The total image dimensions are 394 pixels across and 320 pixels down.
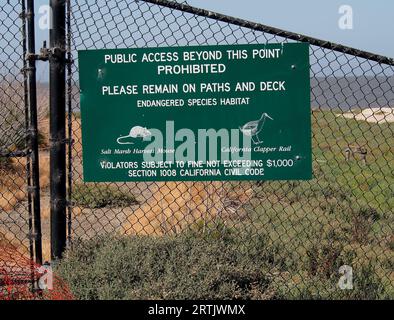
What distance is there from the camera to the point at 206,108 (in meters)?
5.16

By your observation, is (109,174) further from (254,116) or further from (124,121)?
(254,116)

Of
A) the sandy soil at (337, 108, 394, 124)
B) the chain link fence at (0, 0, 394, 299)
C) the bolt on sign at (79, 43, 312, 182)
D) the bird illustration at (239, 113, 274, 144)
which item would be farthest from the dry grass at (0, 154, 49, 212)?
the bird illustration at (239, 113, 274, 144)

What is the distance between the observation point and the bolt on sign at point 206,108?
5.14 meters

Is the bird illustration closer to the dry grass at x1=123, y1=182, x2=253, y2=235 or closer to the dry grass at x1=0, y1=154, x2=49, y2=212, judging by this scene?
the dry grass at x1=123, y1=182, x2=253, y2=235

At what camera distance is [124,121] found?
5227mm

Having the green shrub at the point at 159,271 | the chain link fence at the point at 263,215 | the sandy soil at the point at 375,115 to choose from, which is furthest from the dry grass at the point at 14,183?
the green shrub at the point at 159,271

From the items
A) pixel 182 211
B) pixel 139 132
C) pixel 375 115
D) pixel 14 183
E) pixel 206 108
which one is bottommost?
pixel 182 211

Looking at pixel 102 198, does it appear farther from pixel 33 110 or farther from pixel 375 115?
pixel 375 115

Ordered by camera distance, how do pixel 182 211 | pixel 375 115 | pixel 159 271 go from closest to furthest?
pixel 159 271 < pixel 182 211 < pixel 375 115

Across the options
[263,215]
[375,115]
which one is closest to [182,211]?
[263,215]

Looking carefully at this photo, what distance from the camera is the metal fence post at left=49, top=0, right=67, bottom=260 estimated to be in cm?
515

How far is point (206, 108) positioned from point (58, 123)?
3.42 feet

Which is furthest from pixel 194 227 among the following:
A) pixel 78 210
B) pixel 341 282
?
pixel 78 210

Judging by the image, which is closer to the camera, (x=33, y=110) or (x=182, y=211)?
(x=33, y=110)
